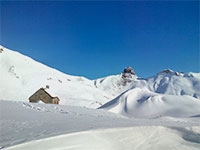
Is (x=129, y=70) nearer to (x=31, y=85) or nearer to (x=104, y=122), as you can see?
(x=31, y=85)

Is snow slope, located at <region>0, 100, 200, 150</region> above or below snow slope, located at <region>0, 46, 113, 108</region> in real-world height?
below

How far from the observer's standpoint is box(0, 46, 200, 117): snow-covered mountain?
927cm

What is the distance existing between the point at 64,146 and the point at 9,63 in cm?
3675

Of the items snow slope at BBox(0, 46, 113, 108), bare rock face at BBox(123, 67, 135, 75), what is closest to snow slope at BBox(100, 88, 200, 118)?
snow slope at BBox(0, 46, 113, 108)

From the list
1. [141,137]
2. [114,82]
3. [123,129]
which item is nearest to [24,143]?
[123,129]

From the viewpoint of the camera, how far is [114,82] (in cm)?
9925

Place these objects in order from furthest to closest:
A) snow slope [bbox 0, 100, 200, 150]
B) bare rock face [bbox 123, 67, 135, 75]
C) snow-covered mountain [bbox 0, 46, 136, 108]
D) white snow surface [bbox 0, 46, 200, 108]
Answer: bare rock face [bbox 123, 67, 135, 75]
white snow surface [bbox 0, 46, 200, 108]
snow-covered mountain [bbox 0, 46, 136, 108]
snow slope [bbox 0, 100, 200, 150]

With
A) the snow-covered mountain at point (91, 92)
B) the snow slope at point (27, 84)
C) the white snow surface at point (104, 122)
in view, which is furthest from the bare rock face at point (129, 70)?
the white snow surface at point (104, 122)

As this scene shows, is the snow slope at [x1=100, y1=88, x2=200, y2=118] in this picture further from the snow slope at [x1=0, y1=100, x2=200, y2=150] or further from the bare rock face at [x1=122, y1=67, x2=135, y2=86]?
the bare rock face at [x1=122, y1=67, x2=135, y2=86]

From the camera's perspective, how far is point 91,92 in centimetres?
3641

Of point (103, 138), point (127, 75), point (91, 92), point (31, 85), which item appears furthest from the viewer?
point (127, 75)

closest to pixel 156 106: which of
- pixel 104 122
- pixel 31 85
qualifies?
pixel 104 122

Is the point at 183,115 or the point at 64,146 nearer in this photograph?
the point at 64,146

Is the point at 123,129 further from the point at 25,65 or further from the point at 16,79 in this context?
the point at 25,65
